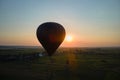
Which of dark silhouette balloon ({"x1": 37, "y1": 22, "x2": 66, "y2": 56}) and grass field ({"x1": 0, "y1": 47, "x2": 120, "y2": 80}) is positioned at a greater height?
dark silhouette balloon ({"x1": 37, "y1": 22, "x2": 66, "y2": 56})

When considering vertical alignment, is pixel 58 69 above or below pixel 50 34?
below

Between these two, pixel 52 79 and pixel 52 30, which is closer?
pixel 52 30

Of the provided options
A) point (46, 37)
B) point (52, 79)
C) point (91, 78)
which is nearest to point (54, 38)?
point (46, 37)

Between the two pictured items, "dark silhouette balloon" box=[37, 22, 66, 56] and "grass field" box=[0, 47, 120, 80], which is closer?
"dark silhouette balloon" box=[37, 22, 66, 56]

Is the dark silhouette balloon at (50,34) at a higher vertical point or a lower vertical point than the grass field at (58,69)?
higher

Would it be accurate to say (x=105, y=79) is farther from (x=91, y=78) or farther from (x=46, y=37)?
(x=46, y=37)

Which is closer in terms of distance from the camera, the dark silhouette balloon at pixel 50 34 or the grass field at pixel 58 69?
the dark silhouette balloon at pixel 50 34

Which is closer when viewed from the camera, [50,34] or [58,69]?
[50,34]

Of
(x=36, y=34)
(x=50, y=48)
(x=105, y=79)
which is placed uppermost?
(x=36, y=34)
